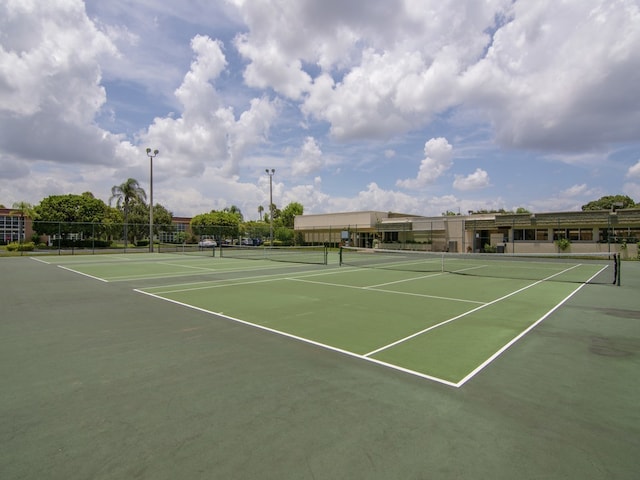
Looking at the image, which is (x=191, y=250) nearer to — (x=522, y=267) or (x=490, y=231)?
(x=522, y=267)

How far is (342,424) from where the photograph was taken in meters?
3.65

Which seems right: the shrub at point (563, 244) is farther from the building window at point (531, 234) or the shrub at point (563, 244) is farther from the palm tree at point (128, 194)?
the palm tree at point (128, 194)

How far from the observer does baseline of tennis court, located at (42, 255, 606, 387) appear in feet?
19.5

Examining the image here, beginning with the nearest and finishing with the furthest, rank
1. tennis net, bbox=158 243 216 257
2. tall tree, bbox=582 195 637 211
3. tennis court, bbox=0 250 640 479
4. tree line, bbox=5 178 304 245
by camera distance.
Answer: tennis court, bbox=0 250 640 479
tennis net, bbox=158 243 216 257
tree line, bbox=5 178 304 245
tall tree, bbox=582 195 637 211

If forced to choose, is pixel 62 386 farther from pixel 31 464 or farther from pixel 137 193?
pixel 137 193

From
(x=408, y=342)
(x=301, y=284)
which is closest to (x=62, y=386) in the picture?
(x=408, y=342)

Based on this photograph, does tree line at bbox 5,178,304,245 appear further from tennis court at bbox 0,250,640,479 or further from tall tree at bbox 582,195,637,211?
tall tree at bbox 582,195,637,211

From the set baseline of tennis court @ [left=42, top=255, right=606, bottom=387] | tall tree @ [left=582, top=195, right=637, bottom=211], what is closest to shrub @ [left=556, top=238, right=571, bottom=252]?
baseline of tennis court @ [left=42, top=255, right=606, bottom=387]

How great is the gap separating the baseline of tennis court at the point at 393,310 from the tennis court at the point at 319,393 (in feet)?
0.24

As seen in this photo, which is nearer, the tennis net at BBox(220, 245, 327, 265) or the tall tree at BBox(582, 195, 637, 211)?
the tennis net at BBox(220, 245, 327, 265)

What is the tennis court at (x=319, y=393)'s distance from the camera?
3.06 meters

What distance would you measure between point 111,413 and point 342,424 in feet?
8.17

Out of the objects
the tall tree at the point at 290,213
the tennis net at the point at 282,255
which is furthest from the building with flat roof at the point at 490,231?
the tall tree at the point at 290,213

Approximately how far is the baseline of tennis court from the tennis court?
2.9 inches
